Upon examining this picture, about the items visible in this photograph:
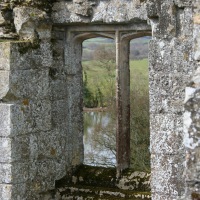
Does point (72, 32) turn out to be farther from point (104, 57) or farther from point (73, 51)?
point (104, 57)

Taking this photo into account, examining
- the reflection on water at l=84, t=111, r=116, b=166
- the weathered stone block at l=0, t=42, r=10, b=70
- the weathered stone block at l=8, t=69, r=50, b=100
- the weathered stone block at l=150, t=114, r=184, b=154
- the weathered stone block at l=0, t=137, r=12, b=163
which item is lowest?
the reflection on water at l=84, t=111, r=116, b=166

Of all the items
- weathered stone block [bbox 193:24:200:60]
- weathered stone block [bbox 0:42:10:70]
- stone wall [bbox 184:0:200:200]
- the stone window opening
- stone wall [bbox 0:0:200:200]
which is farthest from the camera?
the stone window opening

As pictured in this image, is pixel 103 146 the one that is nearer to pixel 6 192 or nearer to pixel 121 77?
pixel 121 77

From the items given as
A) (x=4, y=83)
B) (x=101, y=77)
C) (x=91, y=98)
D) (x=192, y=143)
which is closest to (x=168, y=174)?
(x=4, y=83)

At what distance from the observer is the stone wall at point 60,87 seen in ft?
13.1

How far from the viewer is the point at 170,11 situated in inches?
156

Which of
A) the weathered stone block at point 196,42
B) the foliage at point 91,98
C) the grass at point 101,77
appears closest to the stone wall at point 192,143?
the weathered stone block at point 196,42

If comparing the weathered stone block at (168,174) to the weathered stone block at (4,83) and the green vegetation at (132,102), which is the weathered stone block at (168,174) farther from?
the green vegetation at (132,102)

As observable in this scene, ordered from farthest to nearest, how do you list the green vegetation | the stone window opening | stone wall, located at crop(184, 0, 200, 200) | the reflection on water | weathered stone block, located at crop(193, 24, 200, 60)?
the reflection on water
the green vegetation
the stone window opening
weathered stone block, located at crop(193, 24, 200, 60)
stone wall, located at crop(184, 0, 200, 200)

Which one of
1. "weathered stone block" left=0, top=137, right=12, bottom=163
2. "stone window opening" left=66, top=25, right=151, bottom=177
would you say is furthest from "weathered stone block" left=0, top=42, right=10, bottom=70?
"stone window opening" left=66, top=25, right=151, bottom=177

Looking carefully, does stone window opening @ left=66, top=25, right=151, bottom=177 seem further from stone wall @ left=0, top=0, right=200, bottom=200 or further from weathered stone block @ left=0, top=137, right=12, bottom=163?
→ weathered stone block @ left=0, top=137, right=12, bottom=163

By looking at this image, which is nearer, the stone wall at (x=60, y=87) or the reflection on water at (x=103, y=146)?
the stone wall at (x=60, y=87)

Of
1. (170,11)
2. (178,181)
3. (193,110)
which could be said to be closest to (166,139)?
(178,181)

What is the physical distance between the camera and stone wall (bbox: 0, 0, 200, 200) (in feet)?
13.1
